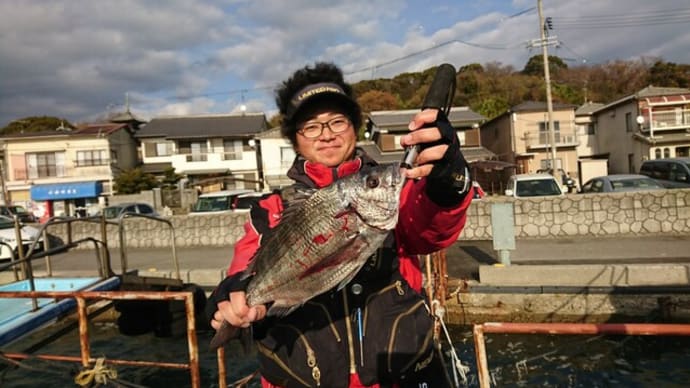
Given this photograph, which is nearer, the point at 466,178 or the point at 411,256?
the point at 466,178

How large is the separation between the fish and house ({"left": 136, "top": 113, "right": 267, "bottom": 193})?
3413 cm

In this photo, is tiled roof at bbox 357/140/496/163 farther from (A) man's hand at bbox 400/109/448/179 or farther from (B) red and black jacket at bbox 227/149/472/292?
(A) man's hand at bbox 400/109/448/179

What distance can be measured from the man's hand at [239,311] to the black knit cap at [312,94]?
3.33 feet

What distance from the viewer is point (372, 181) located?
1.87 metres

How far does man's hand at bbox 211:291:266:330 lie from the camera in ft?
6.63

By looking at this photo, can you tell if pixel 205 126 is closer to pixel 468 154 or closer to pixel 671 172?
pixel 468 154

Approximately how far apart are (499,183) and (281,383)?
3272cm

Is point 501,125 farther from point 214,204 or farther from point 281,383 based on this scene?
point 281,383

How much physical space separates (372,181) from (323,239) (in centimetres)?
33

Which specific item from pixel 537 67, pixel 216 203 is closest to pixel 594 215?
pixel 216 203

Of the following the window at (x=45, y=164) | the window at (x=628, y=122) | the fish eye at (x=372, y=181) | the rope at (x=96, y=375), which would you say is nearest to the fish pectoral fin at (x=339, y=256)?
the fish eye at (x=372, y=181)

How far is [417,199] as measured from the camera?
6.84 feet

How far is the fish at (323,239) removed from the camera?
1.85 m

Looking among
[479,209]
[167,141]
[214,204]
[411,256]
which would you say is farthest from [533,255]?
[167,141]
